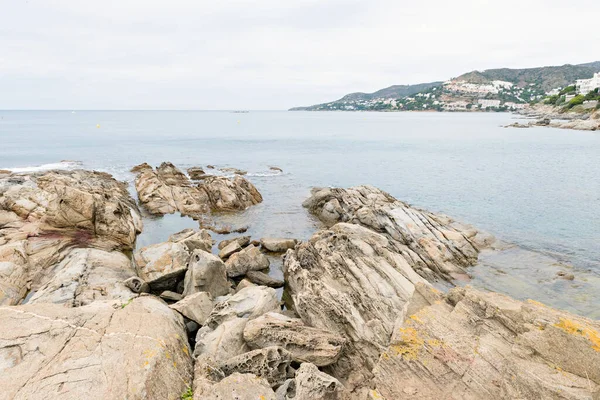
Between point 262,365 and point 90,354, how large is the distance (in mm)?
4146

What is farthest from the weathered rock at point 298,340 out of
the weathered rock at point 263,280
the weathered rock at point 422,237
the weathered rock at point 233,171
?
the weathered rock at point 233,171

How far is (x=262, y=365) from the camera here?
9.62 m

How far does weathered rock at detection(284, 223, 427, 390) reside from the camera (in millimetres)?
11156

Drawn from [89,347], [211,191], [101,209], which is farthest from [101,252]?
[211,191]

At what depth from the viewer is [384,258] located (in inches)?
627

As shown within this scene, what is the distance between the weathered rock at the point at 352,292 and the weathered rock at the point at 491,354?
1707 mm

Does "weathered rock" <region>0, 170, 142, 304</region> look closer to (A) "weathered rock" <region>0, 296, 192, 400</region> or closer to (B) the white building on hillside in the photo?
(A) "weathered rock" <region>0, 296, 192, 400</region>

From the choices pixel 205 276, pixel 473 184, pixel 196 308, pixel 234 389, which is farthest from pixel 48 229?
pixel 473 184

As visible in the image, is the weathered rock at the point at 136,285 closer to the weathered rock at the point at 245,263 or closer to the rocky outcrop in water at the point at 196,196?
the weathered rock at the point at 245,263

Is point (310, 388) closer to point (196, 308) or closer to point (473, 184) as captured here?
point (196, 308)

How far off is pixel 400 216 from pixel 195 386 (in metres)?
19.2

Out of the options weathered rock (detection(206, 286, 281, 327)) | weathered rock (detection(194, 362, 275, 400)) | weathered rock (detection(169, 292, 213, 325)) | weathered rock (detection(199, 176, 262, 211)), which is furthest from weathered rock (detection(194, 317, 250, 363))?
weathered rock (detection(199, 176, 262, 211))

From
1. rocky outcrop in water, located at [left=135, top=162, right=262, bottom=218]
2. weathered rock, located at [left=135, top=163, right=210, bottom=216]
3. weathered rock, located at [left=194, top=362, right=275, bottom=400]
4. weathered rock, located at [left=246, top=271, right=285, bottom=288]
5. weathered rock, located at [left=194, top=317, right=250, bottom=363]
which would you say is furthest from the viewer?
rocky outcrop in water, located at [left=135, top=162, right=262, bottom=218]

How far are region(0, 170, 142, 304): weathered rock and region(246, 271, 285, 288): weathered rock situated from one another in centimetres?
851
